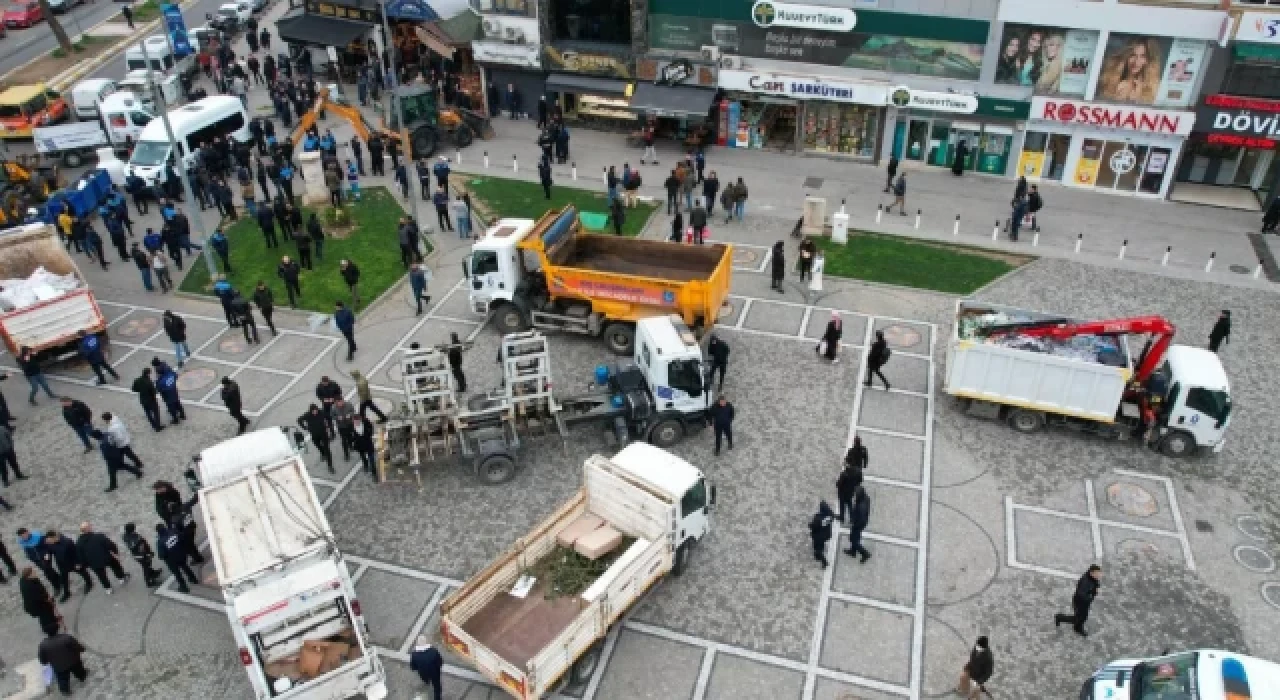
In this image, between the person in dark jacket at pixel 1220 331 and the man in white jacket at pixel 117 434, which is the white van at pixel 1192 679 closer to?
the person in dark jacket at pixel 1220 331

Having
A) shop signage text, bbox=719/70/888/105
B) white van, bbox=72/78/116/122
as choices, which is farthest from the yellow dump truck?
white van, bbox=72/78/116/122

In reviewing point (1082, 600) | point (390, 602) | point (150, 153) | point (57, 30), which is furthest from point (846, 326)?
point (57, 30)

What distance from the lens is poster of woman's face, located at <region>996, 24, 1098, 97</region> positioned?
29.3m

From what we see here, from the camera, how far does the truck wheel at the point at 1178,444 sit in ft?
61.0

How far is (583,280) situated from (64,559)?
12.1 m

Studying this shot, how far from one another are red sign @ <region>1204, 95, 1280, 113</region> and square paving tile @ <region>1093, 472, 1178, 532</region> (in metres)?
16.4

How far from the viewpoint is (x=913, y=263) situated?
2672 centimetres

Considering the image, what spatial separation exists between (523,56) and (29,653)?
27.2 meters

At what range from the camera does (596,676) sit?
14266mm

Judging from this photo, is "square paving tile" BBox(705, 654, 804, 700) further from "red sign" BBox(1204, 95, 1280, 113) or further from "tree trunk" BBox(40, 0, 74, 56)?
"tree trunk" BBox(40, 0, 74, 56)

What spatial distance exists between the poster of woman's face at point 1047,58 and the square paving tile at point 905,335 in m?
12.3

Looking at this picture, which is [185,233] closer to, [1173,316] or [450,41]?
[450,41]

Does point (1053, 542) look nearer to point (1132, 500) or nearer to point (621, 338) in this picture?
point (1132, 500)

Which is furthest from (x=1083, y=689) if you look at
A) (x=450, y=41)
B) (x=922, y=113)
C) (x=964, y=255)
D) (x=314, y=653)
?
(x=450, y=41)
